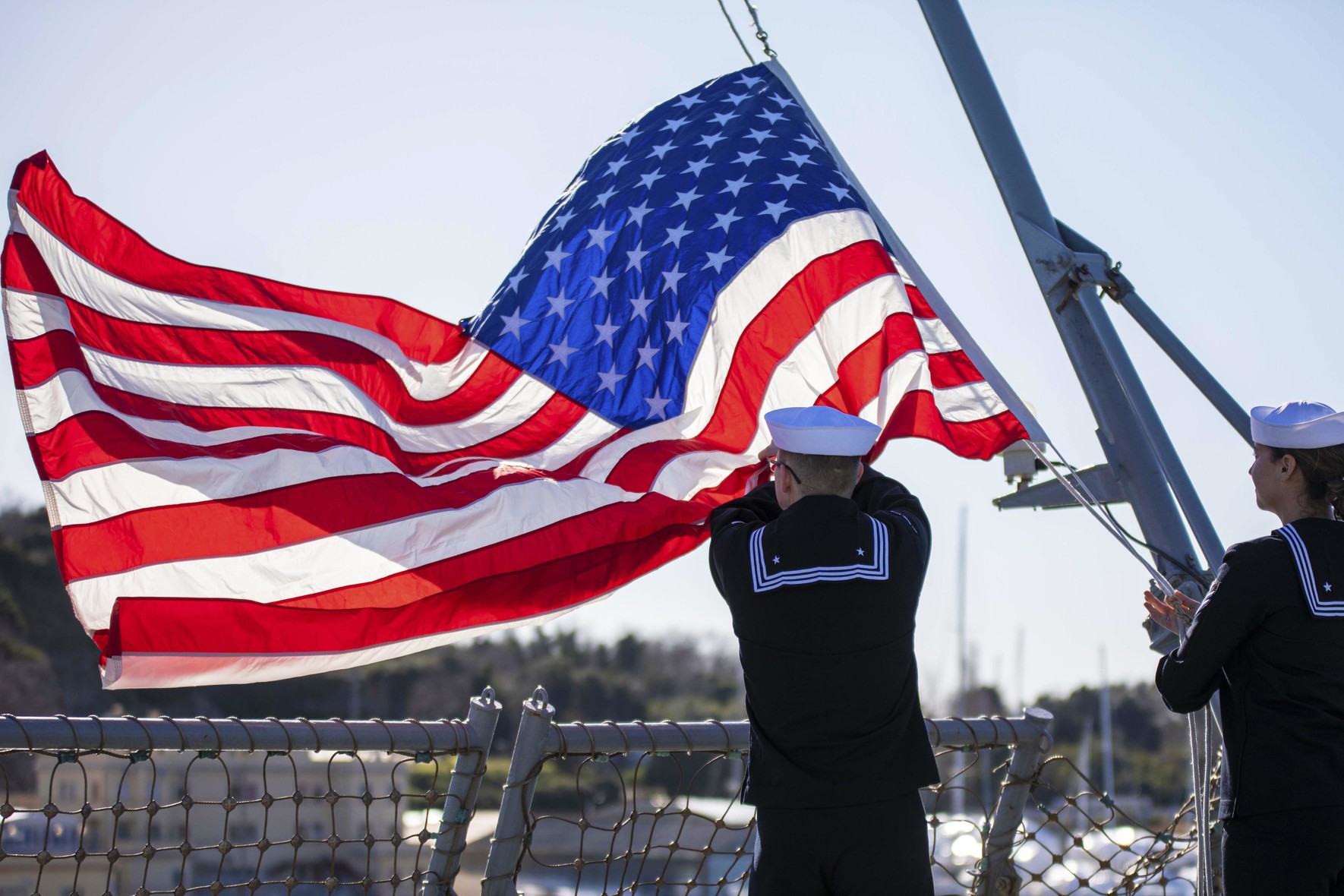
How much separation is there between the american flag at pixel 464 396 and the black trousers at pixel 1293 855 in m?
1.77

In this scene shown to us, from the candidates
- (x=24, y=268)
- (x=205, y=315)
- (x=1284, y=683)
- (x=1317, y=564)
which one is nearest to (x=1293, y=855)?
(x=1284, y=683)

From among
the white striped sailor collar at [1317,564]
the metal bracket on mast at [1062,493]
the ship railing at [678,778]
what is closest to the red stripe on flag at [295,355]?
the ship railing at [678,778]

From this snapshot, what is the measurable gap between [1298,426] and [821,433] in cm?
109

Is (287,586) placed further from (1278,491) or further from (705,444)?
(1278,491)

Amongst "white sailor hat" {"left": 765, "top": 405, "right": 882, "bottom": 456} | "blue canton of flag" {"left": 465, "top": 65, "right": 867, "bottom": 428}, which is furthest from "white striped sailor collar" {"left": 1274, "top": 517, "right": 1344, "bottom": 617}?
"blue canton of flag" {"left": 465, "top": 65, "right": 867, "bottom": 428}

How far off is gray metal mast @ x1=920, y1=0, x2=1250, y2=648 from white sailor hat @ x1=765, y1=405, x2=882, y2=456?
1.51 metres

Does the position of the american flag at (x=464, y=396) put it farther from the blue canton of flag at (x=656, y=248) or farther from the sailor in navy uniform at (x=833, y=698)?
the sailor in navy uniform at (x=833, y=698)

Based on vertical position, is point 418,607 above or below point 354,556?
below

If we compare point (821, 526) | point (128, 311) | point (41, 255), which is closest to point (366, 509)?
point (128, 311)

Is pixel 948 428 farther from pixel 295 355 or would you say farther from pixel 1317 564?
pixel 295 355

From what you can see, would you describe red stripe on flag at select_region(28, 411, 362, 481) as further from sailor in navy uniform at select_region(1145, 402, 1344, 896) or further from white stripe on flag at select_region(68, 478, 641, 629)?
sailor in navy uniform at select_region(1145, 402, 1344, 896)

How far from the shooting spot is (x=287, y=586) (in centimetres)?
380

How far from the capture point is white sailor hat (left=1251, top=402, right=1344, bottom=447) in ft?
9.09

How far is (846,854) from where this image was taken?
2.49 meters
